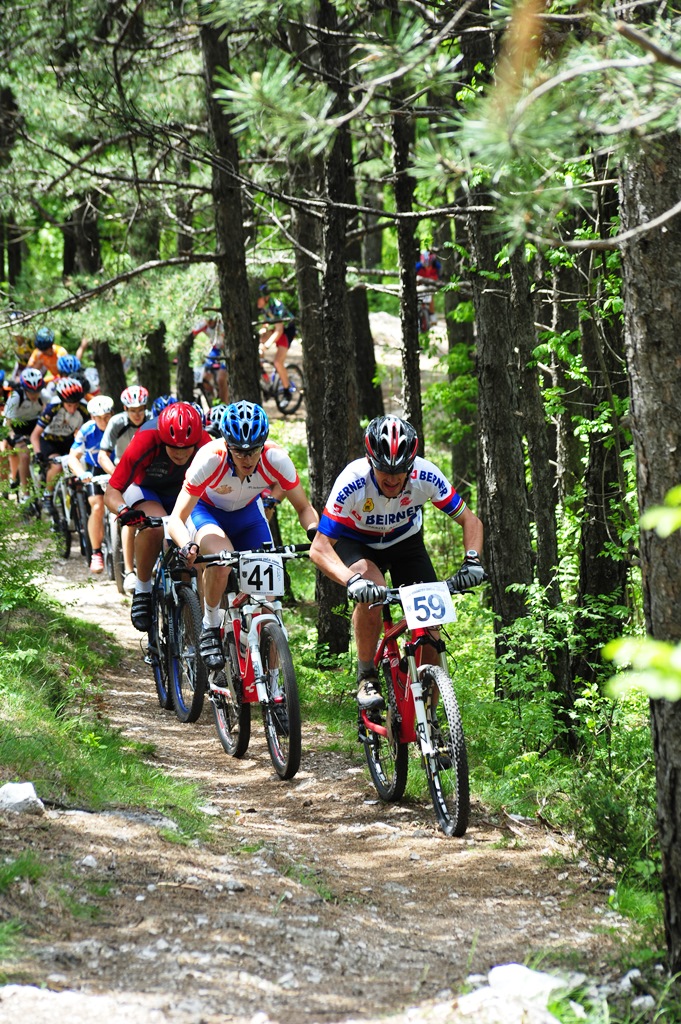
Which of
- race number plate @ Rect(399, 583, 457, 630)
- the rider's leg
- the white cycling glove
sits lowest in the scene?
race number plate @ Rect(399, 583, 457, 630)

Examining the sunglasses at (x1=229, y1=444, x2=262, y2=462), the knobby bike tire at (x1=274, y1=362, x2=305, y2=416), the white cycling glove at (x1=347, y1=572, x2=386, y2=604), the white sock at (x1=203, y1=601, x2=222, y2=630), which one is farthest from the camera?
the knobby bike tire at (x1=274, y1=362, x2=305, y2=416)

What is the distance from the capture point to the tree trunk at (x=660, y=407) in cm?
432

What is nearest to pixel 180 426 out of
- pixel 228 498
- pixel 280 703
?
pixel 228 498

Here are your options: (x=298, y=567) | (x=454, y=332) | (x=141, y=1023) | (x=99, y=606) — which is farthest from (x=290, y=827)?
(x=454, y=332)

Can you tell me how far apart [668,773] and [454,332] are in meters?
14.3

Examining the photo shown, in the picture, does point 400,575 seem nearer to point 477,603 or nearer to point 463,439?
point 477,603

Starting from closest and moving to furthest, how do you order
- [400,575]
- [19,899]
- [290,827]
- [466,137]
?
[466,137] → [19,899] → [290,827] → [400,575]

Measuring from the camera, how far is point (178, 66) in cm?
1412

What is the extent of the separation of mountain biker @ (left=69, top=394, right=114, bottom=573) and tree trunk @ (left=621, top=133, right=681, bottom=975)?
397 inches

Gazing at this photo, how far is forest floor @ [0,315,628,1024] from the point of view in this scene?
412 cm

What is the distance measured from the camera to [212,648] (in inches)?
315

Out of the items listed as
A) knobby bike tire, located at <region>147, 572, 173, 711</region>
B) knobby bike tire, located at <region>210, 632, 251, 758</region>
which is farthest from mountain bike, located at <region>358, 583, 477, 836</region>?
knobby bike tire, located at <region>147, 572, 173, 711</region>

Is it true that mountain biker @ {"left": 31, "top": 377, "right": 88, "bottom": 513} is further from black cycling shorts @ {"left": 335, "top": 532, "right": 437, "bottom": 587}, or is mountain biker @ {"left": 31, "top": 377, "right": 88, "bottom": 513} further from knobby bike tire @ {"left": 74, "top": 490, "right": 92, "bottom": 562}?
black cycling shorts @ {"left": 335, "top": 532, "right": 437, "bottom": 587}

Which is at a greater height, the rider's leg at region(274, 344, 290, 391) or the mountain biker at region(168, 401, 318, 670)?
the rider's leg at region(274, 344, 290, 391)
